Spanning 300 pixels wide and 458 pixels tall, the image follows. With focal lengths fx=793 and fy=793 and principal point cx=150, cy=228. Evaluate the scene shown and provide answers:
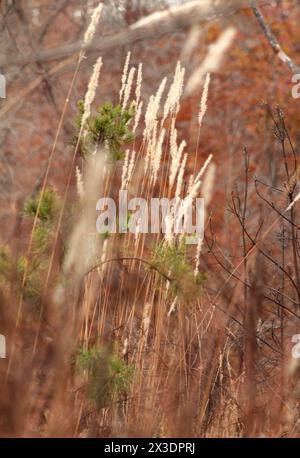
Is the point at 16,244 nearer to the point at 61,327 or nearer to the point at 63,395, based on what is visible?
the point at 61,327

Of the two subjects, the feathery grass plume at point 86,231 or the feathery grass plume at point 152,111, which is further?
the feathery grass plume at point 152,111

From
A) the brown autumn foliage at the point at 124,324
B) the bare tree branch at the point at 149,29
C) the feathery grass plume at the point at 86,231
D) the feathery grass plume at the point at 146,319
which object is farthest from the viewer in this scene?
the feathery grass plume at the point at 146,319

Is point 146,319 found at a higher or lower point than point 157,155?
lower

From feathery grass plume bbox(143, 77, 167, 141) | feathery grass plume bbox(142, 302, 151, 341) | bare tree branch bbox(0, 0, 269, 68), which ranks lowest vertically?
bare tree branch bbox(0, 0, 269, 68)

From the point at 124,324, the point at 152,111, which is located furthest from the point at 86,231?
the point at 152,111

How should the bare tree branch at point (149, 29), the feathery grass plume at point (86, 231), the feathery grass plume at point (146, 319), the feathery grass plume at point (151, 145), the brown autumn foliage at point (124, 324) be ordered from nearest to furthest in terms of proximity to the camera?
the bare tree branch at point (149, 29), the brown autumn foliage at point (124, 324), the feathery grass plume at point (86, 231), the feathery grass plume at point (146, 319), the feathery grass plume at point (151, 145)

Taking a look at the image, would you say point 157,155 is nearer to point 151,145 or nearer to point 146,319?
point 151,145

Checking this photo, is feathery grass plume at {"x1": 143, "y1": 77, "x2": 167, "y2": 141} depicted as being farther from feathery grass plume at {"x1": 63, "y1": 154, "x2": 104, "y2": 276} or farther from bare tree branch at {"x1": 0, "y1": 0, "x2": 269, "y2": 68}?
bare tree branch at {"x1": 0, "y1": 0, "x2": 269, "y2": 68}

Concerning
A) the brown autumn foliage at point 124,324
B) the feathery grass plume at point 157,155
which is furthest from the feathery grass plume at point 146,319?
the feathery grass plume at point 157,155

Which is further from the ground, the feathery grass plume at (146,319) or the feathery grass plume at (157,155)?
the feathery grass plume at (157,155)

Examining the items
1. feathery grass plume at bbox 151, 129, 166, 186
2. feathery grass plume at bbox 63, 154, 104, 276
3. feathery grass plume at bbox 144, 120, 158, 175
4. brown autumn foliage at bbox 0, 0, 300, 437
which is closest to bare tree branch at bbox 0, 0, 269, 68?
brown autumn foliage at bbox 0, 0, 300, 437

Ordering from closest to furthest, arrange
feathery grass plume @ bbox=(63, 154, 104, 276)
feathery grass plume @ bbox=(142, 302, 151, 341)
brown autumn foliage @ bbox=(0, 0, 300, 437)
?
brown autumn foliage @ bbox=(0, 0, 300, 437), feathery grass plume @ bbox=(63, 154, 104, 276), feathery grass plume @ bbox=(142, 302, 151, 341)

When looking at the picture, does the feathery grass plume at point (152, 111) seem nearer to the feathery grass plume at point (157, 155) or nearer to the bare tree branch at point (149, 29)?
the feathery grass plume at point (157, 155)

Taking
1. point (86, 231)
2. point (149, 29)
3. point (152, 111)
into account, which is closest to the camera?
point (149, 29)
